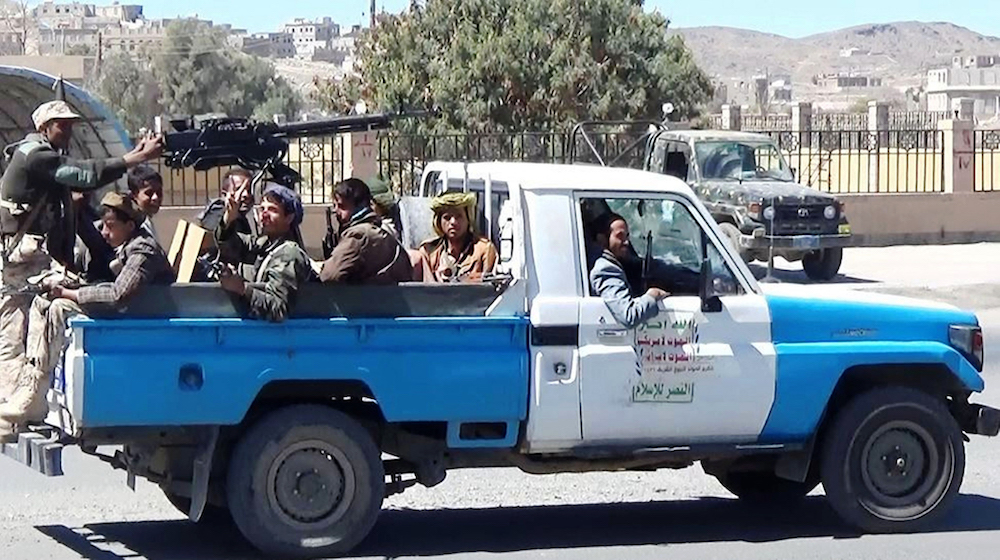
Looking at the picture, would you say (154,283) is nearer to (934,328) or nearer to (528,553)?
(528,553)

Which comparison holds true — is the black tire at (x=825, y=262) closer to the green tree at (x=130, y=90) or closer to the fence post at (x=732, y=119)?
the fence post at (x=732, y=119)

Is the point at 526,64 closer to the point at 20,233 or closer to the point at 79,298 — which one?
the point at 20,233

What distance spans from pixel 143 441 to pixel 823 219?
1634 centimetres

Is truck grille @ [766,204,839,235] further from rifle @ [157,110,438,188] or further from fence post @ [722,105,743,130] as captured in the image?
fence post @ [722,105,743,130]

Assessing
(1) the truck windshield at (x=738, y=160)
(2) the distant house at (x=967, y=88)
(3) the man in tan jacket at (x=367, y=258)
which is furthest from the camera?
(2) the distant house at (x=967, y=88)

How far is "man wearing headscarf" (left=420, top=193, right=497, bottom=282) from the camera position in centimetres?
830

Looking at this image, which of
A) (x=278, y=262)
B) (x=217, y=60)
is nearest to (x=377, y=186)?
(x=278, y=262)

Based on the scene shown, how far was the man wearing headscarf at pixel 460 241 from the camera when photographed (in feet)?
27.2

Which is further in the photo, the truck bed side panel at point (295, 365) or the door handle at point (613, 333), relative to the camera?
the door handle at point (613, 333)

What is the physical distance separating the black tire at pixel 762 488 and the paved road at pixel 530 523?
0.36 feet

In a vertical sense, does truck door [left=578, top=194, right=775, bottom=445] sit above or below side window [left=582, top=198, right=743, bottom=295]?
below

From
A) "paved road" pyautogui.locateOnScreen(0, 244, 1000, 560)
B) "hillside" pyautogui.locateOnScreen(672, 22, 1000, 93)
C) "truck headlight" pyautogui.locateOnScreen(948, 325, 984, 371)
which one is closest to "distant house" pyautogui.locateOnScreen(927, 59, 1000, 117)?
"hillside" pyautogui.locateOnScreen(672, 22, 1000, 93)

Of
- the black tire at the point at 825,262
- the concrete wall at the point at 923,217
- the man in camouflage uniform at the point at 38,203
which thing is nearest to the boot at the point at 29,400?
the man in camouflage uniform at the point at 38,203

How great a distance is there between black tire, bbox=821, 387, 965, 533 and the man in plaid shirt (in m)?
3.30
